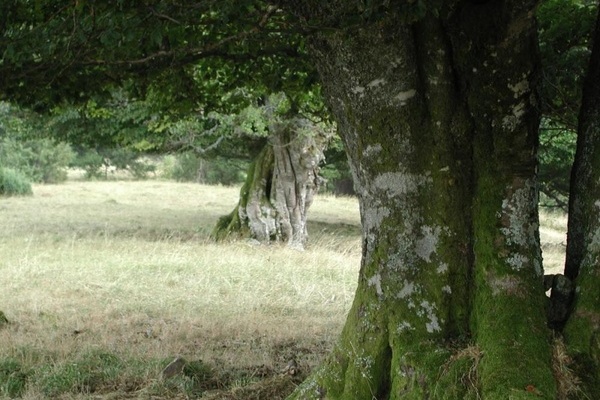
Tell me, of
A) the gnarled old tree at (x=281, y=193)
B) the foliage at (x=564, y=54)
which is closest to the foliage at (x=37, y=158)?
the gnarled old tree at (x=281, y=193)

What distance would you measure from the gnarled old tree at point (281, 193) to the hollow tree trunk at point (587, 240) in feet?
42.0

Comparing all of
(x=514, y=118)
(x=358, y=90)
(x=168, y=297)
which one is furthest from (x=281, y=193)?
(x=514, y=118)

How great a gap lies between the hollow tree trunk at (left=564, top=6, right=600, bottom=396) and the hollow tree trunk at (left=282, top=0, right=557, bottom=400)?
0.22m

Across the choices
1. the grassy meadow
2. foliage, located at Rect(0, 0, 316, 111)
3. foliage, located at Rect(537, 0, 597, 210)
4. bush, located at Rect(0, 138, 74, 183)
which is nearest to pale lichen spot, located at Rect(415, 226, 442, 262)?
foliage, located at Rect(0, 0, 316, 111)

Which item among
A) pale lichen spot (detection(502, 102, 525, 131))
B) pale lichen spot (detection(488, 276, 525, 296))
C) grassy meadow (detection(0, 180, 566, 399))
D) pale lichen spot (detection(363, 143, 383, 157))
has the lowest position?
grassy meadow (detection(0, 180, 566, 399))

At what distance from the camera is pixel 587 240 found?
159 inches

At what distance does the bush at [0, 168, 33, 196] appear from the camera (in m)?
32.0

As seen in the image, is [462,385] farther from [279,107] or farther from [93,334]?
[279,107]

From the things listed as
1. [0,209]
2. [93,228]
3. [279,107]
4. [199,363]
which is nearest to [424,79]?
[199,363]

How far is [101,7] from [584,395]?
3861mm

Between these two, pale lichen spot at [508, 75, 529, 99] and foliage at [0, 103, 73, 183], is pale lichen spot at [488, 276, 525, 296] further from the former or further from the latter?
foliage at [0, 103, 73, 183]

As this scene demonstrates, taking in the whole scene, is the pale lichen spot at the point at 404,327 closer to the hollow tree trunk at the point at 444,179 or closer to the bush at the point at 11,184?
the hollow tree trunk at the point at 444,179

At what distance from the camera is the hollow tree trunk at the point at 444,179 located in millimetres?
3943

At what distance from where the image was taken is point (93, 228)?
19.3 m
